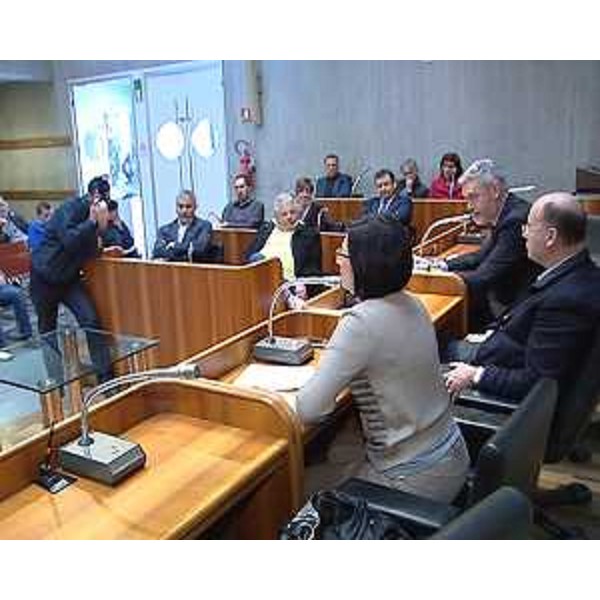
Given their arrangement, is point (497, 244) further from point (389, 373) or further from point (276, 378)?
point (389, 373)

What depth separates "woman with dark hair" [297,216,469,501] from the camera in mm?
1543

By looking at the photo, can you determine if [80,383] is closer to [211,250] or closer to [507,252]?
[507,252]

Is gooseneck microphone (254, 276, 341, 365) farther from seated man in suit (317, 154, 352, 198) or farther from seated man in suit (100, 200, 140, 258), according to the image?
seated man in suit (317, 154, 352, 198)

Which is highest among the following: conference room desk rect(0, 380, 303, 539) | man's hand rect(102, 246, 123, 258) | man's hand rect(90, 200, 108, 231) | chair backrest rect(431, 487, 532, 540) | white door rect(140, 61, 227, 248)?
white door rect(140, 61, 227, 248)

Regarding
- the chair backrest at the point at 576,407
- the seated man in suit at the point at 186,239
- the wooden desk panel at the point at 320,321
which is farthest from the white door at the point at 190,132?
the chair backrest at the point at 576,407

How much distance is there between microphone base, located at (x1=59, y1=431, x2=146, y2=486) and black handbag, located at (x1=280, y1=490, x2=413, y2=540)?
37cm

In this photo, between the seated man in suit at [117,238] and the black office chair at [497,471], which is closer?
Answer: the black office chair at [497,471]

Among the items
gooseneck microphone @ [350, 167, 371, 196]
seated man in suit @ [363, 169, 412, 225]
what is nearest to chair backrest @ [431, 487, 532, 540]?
seated man in suit @ [363, 169, 412, 225]

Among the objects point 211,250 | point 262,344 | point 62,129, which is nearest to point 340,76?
point 211,250

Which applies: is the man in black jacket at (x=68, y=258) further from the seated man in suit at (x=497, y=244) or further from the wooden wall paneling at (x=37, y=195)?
the wooden wall paneling at (x=37, y=195)

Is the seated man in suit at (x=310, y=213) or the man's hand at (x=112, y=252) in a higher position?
the seated man in suit at (x=310, y=213)

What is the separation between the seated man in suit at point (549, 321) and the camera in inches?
74.4

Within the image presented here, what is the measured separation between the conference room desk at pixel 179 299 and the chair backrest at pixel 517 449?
195cm

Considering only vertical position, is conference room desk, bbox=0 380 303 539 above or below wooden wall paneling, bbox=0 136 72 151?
below
